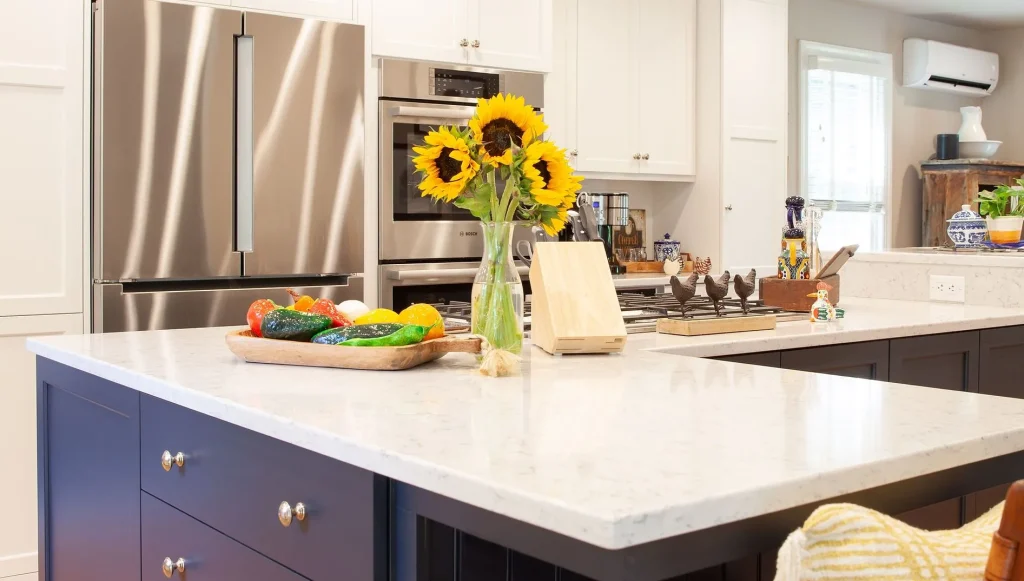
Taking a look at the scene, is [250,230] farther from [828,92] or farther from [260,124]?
[828,92]

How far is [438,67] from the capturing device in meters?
4.00

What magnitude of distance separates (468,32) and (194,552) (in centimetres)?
293

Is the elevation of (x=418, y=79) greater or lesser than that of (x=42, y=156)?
greater

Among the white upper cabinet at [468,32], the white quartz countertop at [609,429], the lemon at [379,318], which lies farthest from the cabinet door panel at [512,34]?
the white quartz countertop at [609,429]

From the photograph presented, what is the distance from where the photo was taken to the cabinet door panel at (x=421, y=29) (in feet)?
12.6

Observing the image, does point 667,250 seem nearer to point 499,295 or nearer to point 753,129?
point 753,129

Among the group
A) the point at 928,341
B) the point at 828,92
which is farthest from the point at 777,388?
the point at 828,92

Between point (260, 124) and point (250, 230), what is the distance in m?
0.37

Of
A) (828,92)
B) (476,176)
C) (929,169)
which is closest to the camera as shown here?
(476,176)

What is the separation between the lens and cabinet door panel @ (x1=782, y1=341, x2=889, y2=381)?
234 centimetres

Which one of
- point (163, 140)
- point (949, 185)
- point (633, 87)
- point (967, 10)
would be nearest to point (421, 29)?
point (163, 140)

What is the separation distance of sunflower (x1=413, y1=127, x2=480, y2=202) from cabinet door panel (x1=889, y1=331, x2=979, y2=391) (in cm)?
135

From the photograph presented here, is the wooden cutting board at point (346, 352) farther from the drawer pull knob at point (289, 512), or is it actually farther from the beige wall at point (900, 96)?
the beige wall at point (900, 96)

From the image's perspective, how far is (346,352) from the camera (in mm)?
1695
